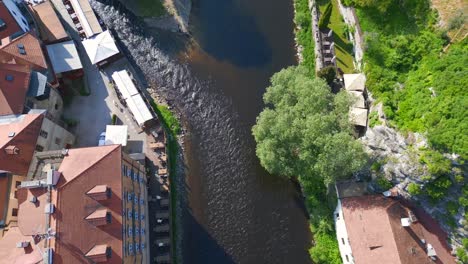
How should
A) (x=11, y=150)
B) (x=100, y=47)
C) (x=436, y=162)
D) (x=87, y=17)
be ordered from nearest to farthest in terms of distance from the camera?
(x=436, y=162)
(x=11, y=150)
(x=100, y=47)
(x=87, y=17)

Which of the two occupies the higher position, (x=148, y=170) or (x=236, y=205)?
(x=148, y=170)

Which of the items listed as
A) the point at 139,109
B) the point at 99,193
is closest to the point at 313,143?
the point at 99,193

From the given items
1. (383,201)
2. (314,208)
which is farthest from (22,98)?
(383,201)

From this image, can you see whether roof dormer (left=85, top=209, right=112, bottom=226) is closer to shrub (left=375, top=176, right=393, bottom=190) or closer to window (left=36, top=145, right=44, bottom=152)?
window (left=36, top=145, right=44, bottom=152)

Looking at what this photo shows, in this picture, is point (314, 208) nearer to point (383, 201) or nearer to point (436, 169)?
point (383, 201)

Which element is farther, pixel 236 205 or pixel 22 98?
pixel 236 205

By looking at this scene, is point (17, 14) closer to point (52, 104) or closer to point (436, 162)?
point (52, 104)
